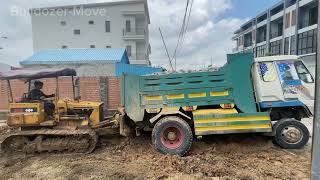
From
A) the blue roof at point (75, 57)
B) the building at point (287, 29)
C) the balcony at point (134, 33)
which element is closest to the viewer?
the blue roof at point (75, 57)

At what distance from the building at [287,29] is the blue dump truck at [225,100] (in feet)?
58.3

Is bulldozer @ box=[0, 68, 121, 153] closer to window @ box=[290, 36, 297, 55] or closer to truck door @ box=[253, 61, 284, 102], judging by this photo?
truck door @ box=[253, 61, 284, 102]

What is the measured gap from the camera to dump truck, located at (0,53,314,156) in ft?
19.7

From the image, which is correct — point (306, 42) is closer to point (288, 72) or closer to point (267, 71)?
point (288, 72)

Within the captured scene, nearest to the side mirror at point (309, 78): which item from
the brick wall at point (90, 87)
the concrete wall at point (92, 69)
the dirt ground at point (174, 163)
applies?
the dirt ground at point (174, 163)

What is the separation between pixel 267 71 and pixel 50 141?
19.5 feet

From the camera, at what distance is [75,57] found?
67.4 ft

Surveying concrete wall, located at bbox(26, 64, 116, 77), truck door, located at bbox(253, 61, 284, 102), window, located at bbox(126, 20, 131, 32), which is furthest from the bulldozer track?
window, located at bbox(126, 20, 131, 32)

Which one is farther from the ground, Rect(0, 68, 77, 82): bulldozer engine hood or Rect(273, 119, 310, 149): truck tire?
Rect(0, 68, 77, 82): bulldozer engine hood

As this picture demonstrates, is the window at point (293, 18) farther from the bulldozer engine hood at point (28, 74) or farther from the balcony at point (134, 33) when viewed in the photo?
the bulldozer engine hood at point (28, 74)

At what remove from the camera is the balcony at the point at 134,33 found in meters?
37.1

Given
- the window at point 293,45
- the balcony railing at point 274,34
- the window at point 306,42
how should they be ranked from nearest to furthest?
the window at point 306,42 → the window at point 293,45 → the balcony railing at point 274,34

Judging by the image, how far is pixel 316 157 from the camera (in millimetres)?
2467

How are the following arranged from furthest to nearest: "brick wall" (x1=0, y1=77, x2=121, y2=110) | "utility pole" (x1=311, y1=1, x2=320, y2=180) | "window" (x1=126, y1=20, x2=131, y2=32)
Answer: "window" (x1=126, y1=20, x2=131, y2=32)
"brick wall" (x1=0, y1=77, x2=121, y2=110)
"utility pole" (x1=311, y1=1, x2=320, y2=180)
